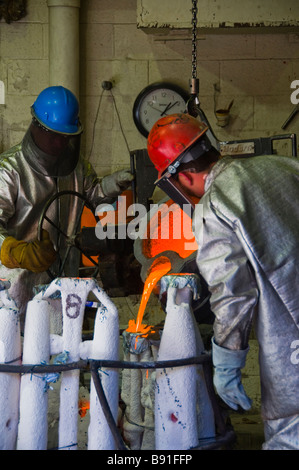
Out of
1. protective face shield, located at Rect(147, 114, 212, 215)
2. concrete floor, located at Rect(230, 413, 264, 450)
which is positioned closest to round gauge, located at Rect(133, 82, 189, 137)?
concrete floor, located at Rect(230, 413, 264, 450)

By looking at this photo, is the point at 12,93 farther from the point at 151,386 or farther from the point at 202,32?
the point at 151,386

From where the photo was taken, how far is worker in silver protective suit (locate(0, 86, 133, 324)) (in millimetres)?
2959

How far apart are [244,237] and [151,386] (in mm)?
683

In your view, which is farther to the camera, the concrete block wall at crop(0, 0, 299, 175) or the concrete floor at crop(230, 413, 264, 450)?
the concrete block wall at crop(0, 0, 299, 175)

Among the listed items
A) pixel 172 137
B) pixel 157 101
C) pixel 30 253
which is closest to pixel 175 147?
pixel 172 137

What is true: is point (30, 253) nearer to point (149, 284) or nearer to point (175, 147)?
point (149, 284)

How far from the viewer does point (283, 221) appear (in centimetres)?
181

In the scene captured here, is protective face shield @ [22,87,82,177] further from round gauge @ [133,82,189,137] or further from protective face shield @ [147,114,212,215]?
round gauge @ [133,82,189,137]

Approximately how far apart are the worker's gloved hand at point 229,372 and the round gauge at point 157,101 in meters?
3.58

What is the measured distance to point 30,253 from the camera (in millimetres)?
2652

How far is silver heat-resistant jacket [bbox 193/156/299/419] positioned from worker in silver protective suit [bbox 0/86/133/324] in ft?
3.80

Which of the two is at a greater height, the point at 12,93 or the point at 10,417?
the point at 12,93

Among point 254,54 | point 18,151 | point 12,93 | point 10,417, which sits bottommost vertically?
point 10,417

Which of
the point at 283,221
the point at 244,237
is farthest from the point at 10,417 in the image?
the point at 283,221
